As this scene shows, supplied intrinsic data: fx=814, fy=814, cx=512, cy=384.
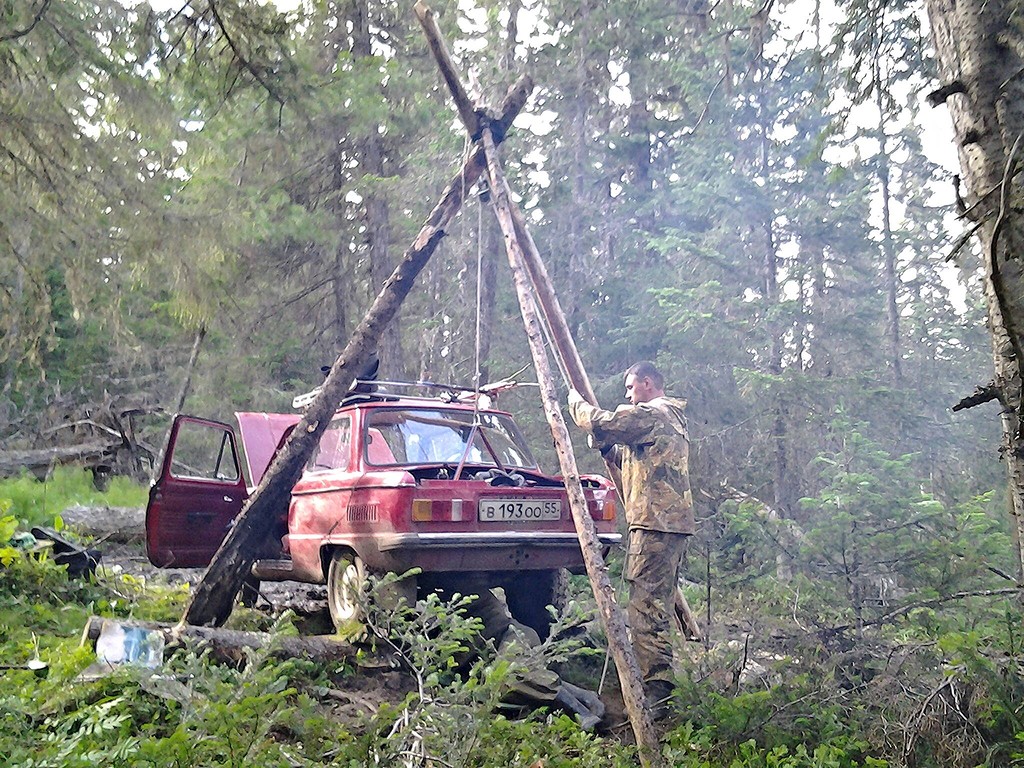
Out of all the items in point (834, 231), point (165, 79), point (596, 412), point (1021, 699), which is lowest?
point (1021, 699)

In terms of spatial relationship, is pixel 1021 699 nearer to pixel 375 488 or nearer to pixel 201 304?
pixel 375 488

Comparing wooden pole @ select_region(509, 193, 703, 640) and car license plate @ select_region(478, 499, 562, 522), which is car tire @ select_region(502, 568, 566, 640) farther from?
wooden pole @ select_region(509, 193, 703, 640)

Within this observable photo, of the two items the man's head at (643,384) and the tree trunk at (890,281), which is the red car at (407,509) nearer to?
the man's head at (643,384)

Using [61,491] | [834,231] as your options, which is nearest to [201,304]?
[61,491]

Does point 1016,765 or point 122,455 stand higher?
point 122,455

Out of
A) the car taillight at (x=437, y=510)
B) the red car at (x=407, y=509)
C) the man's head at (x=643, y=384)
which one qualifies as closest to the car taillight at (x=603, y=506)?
the red car at (x=407, y=509)

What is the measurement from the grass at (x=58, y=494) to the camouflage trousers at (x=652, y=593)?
656cm

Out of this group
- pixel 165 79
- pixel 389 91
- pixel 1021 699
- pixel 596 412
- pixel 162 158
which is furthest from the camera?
pixel 389 91

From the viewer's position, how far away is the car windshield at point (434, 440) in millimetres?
6883

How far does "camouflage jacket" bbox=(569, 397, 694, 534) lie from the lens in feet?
19.7

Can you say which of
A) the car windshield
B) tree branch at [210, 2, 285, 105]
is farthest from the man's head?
tree branch at [210, 2, 285, 105]

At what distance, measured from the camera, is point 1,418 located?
15.2m

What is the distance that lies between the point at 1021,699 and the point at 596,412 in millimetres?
3016

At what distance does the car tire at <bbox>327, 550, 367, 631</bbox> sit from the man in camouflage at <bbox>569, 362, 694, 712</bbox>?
6.79ft
